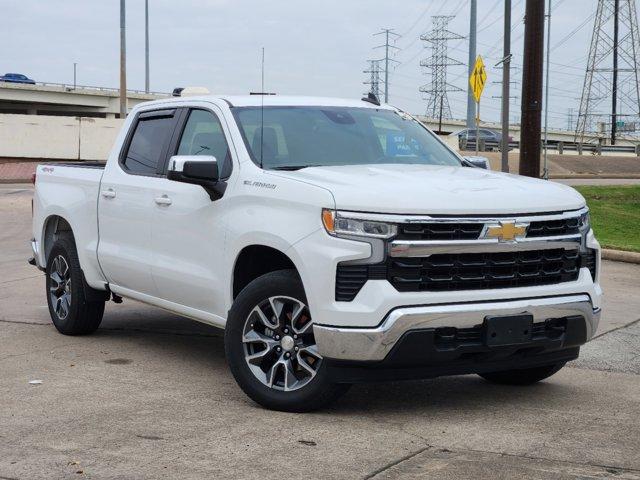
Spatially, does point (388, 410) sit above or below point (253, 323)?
below

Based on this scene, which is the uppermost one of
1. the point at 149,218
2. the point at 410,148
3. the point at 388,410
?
the point at 410,148

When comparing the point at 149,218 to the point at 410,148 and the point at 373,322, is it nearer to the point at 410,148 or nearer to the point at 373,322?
the point at 410,148

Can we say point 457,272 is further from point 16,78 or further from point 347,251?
point 16,78

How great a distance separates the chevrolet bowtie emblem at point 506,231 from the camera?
19.5 feet

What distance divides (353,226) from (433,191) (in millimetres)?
496

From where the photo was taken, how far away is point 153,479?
4.93 m

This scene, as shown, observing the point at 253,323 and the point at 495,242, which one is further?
the point at 253,323

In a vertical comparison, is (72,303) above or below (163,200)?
below

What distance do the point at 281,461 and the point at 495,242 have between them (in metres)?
1.71

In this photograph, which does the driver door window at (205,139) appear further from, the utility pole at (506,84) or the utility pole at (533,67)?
the utility pole at (506,84)

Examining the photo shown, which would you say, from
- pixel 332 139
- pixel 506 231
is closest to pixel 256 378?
pixel 506 231

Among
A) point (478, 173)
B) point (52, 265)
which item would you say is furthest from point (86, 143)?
point (478, 173)

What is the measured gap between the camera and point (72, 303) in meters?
8.81

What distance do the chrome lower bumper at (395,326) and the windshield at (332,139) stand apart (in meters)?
1.41
